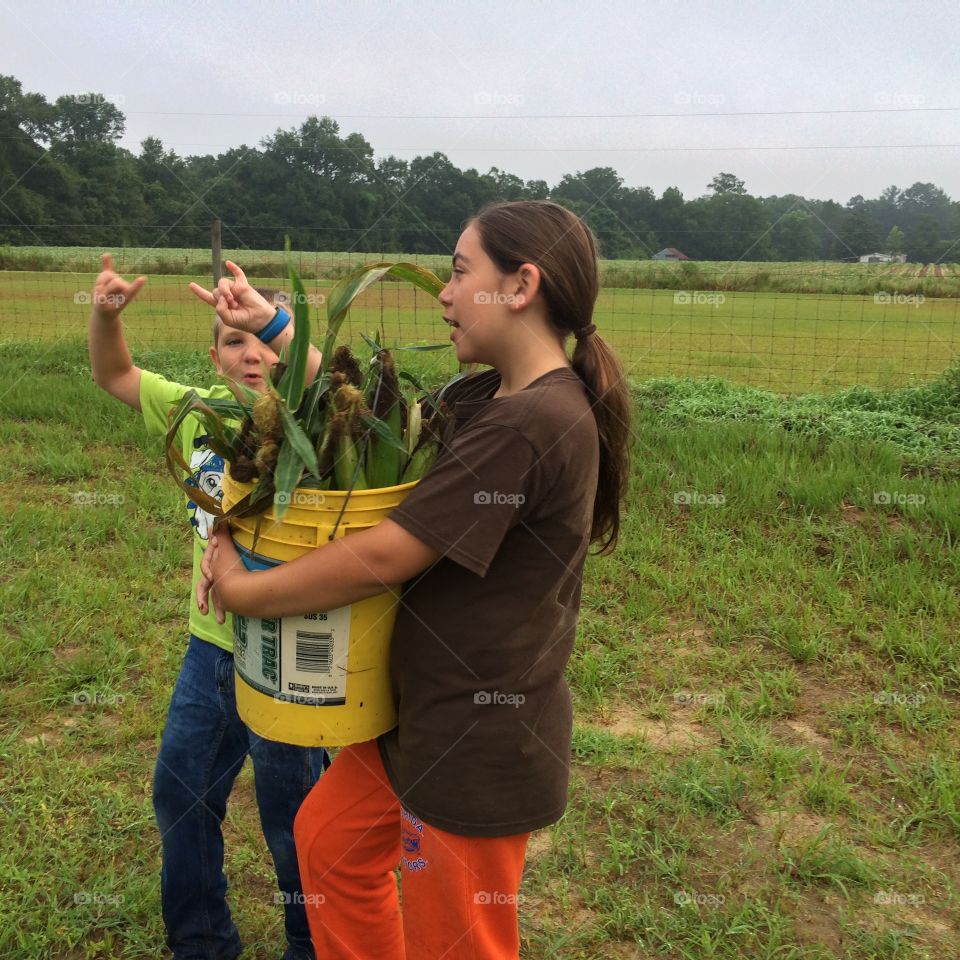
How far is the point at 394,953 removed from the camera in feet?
5.25

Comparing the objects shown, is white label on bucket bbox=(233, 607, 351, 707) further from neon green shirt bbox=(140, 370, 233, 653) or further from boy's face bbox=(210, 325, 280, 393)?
boy's face bbox=(210, 325, 280, 393)

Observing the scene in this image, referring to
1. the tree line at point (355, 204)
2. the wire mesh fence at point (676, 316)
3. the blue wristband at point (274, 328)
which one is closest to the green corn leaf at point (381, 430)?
the blue wristband at point (274, 328)

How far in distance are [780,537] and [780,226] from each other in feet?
31.3

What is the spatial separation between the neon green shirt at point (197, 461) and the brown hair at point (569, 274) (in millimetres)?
776

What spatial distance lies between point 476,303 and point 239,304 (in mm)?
662

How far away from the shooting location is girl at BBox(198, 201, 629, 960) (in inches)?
48.6

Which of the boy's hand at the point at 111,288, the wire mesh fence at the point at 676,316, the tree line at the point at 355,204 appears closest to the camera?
the boy's hand at the point at 111,288

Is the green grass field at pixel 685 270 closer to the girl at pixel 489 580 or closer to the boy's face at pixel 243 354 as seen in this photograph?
the boy's face at pixel 243 354

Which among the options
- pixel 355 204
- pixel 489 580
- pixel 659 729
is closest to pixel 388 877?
pixel 489 580

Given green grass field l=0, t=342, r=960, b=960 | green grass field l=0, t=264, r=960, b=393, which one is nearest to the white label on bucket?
green grass field l=0, t=342, r=960, b=960

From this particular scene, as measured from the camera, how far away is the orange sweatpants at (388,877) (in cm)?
137

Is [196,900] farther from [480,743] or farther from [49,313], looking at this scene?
[49,313]

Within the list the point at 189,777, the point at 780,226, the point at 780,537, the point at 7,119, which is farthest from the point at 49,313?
the point at 189,777

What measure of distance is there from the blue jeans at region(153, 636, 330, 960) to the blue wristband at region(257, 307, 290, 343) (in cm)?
68
